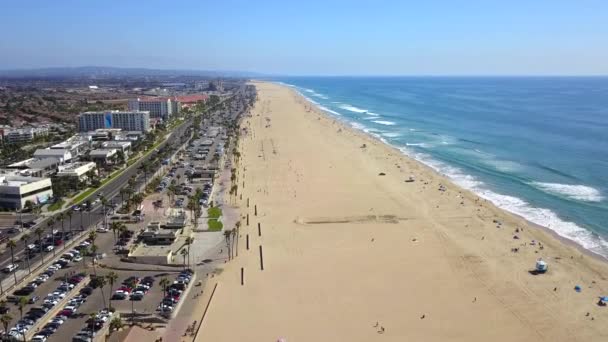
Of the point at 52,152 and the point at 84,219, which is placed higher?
the point at 52,152

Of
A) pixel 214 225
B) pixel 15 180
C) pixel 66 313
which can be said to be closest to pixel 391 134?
pixel 214 225

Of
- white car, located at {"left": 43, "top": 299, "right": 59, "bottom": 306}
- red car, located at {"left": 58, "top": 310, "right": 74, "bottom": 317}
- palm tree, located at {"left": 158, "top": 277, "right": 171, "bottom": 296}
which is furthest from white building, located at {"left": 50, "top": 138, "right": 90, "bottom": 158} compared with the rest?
palm tree, located at {"left": 158, "top": 277, "right": 171, "bottom": 296}

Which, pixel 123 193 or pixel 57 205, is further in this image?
pixel 123 193

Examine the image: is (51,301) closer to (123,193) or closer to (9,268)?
(9,268)

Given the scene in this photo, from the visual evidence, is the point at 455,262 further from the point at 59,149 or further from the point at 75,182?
the point at 59,149

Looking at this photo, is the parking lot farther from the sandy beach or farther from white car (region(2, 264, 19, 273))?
the sandy beach

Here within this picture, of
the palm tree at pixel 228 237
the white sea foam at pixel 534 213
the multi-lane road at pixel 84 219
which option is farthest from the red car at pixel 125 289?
the white sea foam at pixel 534 213

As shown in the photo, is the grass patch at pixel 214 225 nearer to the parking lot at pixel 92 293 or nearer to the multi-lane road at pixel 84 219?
the parking lot at pixel 92 293
